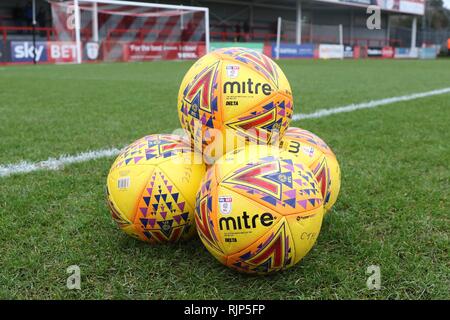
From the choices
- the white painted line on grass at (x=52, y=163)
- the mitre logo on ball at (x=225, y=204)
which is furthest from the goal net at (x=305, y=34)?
the mitre logo on ball at (x=225, y=204)

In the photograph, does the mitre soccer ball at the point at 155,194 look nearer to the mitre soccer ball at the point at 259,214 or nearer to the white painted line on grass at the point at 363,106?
the mitre soccer ball at the point at 259,214

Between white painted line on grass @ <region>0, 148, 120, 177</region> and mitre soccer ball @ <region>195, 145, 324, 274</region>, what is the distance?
2.09 m

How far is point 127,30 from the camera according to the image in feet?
80.5

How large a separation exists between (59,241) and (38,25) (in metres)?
26.4

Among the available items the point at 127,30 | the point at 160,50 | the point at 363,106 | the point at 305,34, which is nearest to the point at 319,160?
the point at 363,106

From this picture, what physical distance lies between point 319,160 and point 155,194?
957 millimetres

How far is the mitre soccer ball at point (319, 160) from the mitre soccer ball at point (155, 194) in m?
0.57

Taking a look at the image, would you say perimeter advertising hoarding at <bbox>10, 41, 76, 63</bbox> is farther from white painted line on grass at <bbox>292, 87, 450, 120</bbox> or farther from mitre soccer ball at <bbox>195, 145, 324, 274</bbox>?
mitre soccer ball at <bbox>195, 145, 324, 274</bbox>

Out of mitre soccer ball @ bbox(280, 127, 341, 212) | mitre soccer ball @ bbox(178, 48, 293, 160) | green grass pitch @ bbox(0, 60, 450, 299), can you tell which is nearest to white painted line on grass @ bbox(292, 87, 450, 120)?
green grass pitch @ bbox(0, 60, 450, 299)

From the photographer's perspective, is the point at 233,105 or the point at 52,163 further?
the point at 52,163

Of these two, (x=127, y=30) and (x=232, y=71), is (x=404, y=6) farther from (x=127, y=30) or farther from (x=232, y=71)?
(x=232, y=71)
